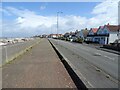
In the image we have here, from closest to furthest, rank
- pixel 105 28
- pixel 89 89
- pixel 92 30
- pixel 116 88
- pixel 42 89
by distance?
1. pixel 89 89
2. pixel 42 89
3. pixel 116 88
4. pixel 105 28
5. pixel 92 30

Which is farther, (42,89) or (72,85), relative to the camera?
(72,85)

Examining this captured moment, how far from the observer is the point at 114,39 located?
237 ft

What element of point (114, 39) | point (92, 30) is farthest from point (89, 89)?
point (92, 30)

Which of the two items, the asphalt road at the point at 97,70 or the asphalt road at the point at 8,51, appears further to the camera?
the asphalt road at the point at 8,51

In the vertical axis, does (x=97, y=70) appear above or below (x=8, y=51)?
above

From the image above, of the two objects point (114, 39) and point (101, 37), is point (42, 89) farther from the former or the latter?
point (101, 37)

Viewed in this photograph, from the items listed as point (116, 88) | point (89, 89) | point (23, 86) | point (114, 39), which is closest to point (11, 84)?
point (23, 86)

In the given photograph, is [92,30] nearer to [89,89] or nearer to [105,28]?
[105,28]

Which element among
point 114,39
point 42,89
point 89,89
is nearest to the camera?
point 89,89

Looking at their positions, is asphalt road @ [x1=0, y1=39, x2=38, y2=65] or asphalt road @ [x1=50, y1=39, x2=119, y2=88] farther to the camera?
asphalt road @ [x1=0, y1=39, x2=38, y2=65]

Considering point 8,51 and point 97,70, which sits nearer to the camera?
point 97,70

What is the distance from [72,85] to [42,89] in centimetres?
141

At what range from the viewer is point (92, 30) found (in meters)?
109

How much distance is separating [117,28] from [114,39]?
Answer: 15.7 feet
